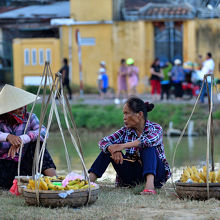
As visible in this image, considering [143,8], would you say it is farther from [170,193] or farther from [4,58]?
[170,193]

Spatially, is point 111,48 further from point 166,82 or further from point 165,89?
point 166,82

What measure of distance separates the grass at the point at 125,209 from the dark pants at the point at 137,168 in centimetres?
23

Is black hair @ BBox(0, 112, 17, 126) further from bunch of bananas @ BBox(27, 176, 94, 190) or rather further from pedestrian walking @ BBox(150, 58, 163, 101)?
pedestrian walking @ BBox(150, 58, 163, 101)

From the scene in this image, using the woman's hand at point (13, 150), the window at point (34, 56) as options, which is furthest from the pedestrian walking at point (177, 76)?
the woman's hand at point (13, 150)

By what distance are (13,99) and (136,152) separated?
107 cm

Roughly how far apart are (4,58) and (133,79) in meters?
6.63

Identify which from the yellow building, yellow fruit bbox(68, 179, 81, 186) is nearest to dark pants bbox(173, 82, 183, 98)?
the yellow building

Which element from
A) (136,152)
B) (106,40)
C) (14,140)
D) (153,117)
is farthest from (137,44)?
(14,140)

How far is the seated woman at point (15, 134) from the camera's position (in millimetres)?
4875

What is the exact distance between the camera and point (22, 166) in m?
5.01

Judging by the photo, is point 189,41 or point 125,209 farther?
point 189,41

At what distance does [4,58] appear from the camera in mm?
20781

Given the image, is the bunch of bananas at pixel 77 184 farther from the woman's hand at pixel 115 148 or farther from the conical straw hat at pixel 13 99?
the conical straw hat at pixel 13 99

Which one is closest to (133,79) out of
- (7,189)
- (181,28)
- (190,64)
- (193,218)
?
(190,64)
